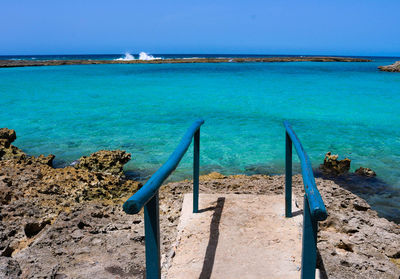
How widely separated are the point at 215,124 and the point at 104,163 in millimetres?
6482

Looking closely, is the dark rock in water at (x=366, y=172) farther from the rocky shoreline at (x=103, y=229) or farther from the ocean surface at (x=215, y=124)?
the rocky shoreline at (x=103, y=229)

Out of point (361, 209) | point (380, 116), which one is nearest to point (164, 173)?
point (361, 209)

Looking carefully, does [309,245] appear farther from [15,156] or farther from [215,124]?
[215,124]

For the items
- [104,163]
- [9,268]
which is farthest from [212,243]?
[104,163]

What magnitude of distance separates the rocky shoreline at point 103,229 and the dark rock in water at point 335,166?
6.79 ft

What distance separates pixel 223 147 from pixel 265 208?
593 centimetres

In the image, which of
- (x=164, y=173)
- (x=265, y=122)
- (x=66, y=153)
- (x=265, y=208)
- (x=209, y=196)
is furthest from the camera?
(x=265, y=122)

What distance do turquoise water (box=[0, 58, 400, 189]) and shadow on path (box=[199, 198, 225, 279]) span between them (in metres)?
3.54

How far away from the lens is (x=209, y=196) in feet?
13.1

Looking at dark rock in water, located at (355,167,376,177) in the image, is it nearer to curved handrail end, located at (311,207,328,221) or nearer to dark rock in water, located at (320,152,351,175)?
dark rock in water, located at (320,152,351,175)

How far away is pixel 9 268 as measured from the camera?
2.61 m

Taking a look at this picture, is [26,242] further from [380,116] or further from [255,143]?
[380,116]

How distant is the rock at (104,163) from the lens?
6.59m

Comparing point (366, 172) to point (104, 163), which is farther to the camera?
point (366, 172)
